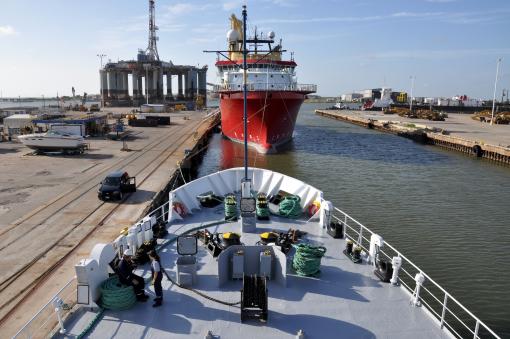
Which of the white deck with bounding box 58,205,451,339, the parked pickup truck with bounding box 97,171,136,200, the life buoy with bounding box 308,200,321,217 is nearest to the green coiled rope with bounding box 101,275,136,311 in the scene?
the white deck with bounding box 58,205,451,339

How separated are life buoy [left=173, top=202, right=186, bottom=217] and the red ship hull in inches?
1146

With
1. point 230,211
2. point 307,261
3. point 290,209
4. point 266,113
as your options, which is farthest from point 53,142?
point 307,261

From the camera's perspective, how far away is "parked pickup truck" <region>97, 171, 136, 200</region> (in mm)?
23250

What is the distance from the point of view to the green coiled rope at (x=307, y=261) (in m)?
10.2

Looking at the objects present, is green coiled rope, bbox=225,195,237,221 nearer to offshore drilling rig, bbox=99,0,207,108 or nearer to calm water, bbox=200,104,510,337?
calm water, bbox=200,104,510,337

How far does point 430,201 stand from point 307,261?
843 inches

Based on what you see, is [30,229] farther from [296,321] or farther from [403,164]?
[403,164]

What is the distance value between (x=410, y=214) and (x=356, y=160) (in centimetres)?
2133

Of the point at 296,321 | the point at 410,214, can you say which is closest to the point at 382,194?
the point at 410,214

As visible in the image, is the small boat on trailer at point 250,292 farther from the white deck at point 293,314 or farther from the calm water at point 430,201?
the calm water at point 430,201

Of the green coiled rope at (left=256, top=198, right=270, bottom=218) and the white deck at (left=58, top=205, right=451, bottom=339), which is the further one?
the green coiled rope at (left=256, top=198, right=270, bottom=218)

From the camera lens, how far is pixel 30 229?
18516 mm

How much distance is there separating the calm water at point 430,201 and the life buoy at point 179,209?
1151 cm

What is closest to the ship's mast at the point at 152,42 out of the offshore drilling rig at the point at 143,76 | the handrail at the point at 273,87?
the offshore drilling rig at the point at 143,76
